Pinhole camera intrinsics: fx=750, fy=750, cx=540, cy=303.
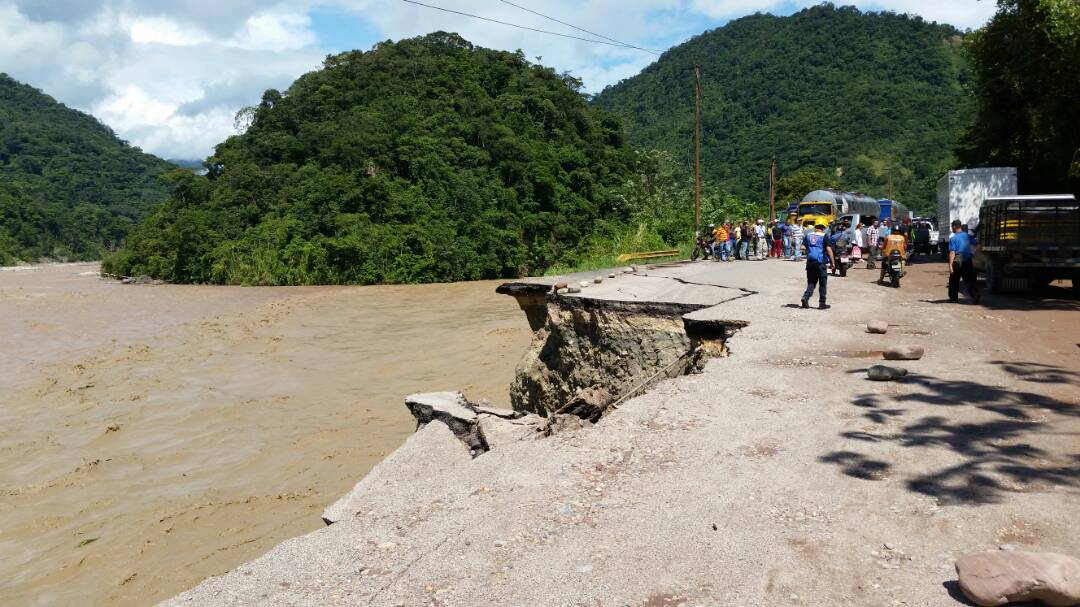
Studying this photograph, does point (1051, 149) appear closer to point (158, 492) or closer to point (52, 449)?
point (158, 492)

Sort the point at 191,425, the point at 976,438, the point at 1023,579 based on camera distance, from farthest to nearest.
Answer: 1. the point at 191,425
2. the point at 976,438
3. the point at 1023,579

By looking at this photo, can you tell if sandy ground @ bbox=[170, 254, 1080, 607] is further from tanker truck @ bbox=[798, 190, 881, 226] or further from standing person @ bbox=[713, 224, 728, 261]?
tanker truck @ bbox=[798, 190, 881, 226]

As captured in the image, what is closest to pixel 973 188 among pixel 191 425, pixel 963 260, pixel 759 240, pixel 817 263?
pixel 759 240

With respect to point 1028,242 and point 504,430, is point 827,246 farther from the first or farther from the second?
point 504,430

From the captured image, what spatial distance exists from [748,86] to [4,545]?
103179mm

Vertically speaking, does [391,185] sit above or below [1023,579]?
above

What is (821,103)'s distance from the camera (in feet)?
307

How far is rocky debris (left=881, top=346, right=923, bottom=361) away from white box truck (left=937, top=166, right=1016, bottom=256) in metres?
18.4

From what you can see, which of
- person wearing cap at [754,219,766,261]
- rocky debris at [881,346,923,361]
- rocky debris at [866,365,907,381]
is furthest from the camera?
person wearing cap at [754,219,766,261]

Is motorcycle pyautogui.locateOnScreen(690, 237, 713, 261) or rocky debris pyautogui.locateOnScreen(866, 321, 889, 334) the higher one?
motorcycle pyautogui.locateOnScreen(690, 237, 713, 261)

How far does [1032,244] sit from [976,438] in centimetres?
1061

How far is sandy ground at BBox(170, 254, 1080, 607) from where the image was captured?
12.3ft

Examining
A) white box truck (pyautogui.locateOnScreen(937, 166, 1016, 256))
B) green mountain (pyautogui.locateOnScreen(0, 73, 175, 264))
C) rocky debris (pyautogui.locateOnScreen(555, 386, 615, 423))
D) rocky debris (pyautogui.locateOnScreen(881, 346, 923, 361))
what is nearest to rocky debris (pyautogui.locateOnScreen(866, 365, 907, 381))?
rocky debris (pyautogui.locateOnScreen(881, 346, 923, 361))

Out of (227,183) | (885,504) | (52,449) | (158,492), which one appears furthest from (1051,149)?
(227,183)
